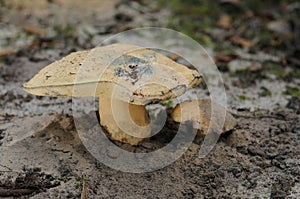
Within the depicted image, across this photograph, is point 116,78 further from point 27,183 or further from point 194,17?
point 194,17

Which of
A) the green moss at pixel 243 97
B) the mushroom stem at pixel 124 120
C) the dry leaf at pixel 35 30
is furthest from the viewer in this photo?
the dry leaf at pixel 35 30

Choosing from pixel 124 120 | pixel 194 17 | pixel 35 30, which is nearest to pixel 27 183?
pixel 124 120

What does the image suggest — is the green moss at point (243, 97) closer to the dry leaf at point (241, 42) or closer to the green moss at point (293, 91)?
the green moss at point (293, 91)

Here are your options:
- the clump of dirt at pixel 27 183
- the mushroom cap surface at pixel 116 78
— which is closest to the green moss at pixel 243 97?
the mushroom cap surface at pixel 116 78

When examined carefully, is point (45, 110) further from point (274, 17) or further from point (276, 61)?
point (274, 17)

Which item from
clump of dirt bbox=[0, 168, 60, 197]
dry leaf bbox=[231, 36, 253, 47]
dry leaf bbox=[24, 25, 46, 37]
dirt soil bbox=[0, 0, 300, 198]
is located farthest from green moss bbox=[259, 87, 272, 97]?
dry leaf bbox=[24, 25, 46, 37]

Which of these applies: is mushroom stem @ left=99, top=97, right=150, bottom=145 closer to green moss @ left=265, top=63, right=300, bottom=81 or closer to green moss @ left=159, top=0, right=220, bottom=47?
green moss @ left=265, top=63, right=300, bottom=81

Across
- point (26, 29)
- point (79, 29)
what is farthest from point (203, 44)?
point (26, 29)
